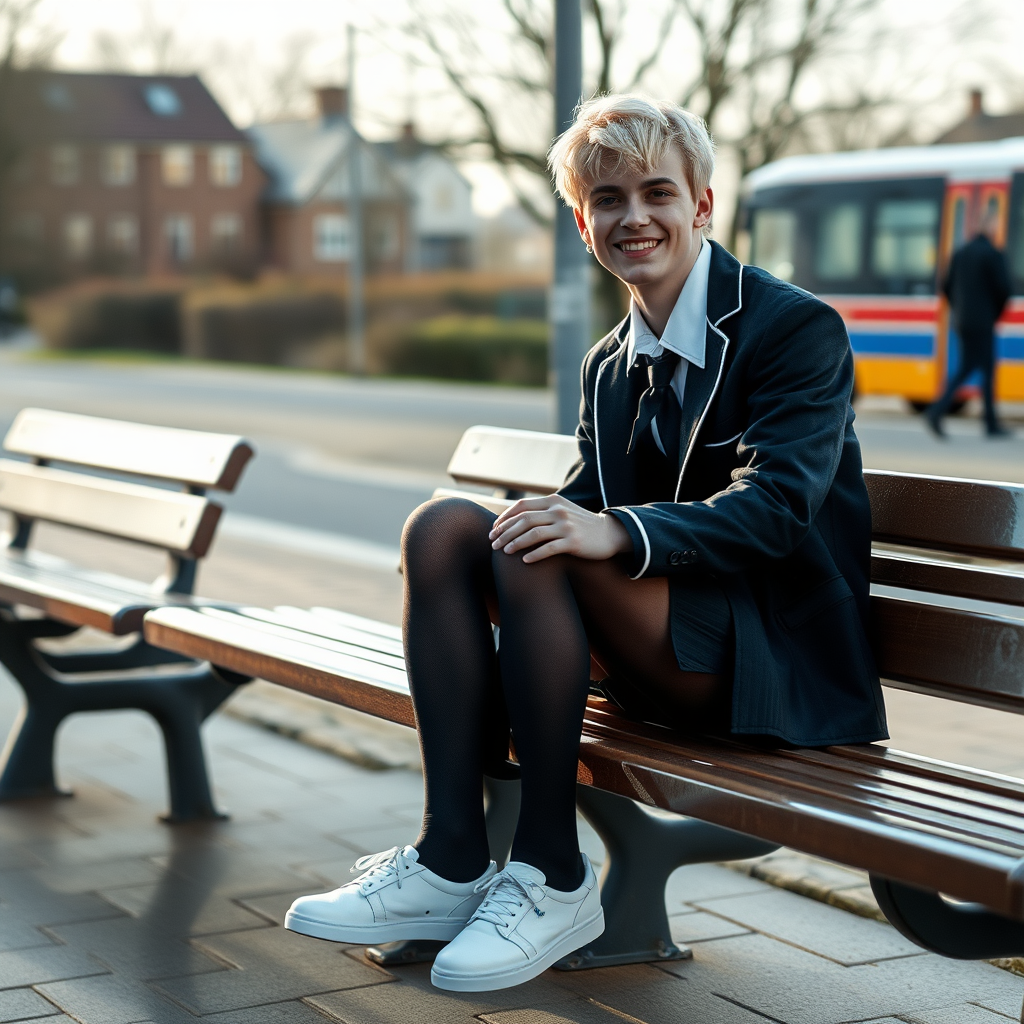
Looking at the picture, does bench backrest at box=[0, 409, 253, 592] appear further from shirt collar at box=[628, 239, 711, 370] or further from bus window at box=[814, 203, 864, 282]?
bus window at box=[814, 203, 864, 282]

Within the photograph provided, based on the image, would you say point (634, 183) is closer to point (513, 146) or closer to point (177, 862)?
point (177, 862)

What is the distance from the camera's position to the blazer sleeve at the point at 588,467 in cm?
323

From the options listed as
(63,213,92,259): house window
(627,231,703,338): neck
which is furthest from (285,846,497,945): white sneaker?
(63,213,92,259): house window

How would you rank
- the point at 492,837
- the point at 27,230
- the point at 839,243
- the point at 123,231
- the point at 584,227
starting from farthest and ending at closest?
the point at 123,231, the point at 27,230, the point at 839,243, the point at 492,837, the point at 584,227

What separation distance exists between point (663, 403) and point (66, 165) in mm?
71141

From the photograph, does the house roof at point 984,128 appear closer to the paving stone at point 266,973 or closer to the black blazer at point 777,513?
the black blazer at point 777,513

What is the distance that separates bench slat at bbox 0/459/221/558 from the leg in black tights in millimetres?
1511

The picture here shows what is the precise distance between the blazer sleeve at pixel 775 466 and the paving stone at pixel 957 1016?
0.85m

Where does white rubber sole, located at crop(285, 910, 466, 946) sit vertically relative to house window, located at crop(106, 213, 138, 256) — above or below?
below

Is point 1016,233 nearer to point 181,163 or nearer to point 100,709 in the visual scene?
point 100,709

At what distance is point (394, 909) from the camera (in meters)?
2.76

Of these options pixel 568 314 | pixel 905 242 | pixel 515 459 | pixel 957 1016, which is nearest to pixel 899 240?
pixel 905 242

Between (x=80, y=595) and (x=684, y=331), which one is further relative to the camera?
(x=80, y=595)

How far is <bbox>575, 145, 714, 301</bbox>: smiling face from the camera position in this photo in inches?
115
